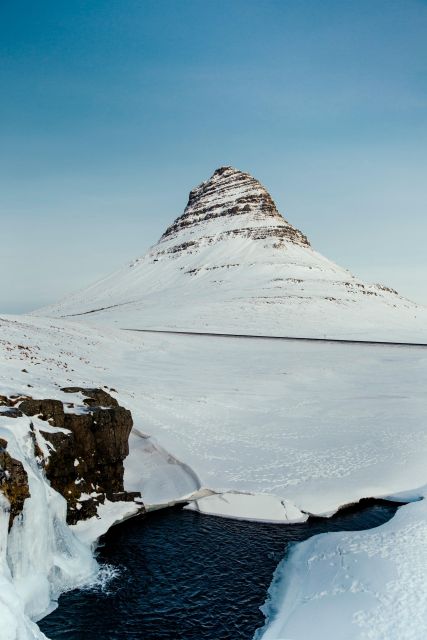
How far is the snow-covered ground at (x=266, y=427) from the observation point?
2114 centimetres

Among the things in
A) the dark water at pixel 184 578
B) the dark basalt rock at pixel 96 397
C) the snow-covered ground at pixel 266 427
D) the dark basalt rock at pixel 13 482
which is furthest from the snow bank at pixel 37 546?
the dark basalt rock at pixel 96 397

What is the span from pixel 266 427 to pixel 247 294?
287 ft

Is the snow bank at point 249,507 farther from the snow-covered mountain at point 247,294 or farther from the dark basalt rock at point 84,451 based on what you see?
the snow-covered mountain at point 247,294

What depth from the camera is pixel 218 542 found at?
59.9ft

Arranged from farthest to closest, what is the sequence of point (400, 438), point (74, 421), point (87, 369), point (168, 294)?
point (168, 294) → point (87, 369) → point (400, 438) → point (74, 421)

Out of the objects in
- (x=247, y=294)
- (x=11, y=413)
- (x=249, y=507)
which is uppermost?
(x=247, y=294)

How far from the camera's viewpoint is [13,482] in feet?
45.7

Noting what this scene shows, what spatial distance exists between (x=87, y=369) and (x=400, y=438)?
2229 centimetres

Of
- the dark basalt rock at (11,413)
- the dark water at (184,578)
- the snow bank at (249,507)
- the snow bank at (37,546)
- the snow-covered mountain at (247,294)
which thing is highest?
the snow-covered mountain at (247,294)

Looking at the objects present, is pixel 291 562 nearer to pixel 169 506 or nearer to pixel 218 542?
pixel 218 542

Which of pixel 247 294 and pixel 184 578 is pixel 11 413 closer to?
pixel 184 578

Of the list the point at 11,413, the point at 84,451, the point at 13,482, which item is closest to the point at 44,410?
the point at 11,413

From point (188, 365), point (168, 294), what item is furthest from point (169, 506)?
point (168, 294)

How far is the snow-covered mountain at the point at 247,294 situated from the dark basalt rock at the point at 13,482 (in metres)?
66.8
